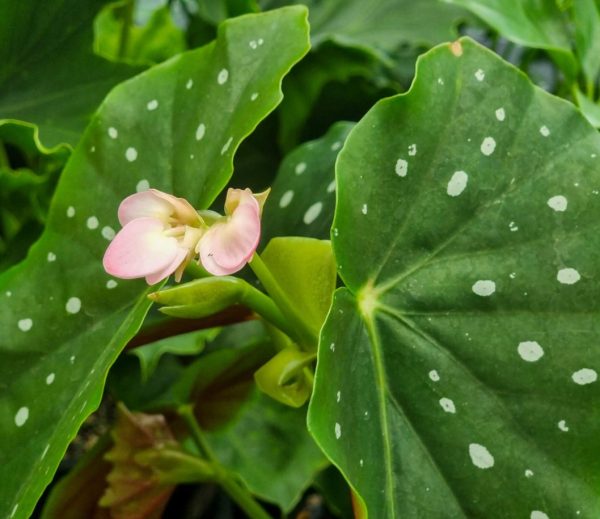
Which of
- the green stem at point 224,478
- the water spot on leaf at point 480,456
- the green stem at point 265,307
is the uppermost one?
the green stem at point 265,307

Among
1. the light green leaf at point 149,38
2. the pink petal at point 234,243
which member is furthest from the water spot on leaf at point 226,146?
the light green leaf at point 149,38

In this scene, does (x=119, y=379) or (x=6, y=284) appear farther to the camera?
(x=119, y=379)

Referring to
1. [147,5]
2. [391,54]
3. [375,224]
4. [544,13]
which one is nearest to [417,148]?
[375,224]

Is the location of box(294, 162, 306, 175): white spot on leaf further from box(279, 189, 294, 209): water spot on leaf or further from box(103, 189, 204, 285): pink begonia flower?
box(103, 189, 204, 285): pink begonia flower

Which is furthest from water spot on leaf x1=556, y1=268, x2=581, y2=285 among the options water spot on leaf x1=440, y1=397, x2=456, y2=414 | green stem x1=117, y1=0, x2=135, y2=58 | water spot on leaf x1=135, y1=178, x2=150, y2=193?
green stem x1=117, y1=0, x2=135, y2=58

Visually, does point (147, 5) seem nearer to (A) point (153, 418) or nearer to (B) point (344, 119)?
(B) point (344, 119)

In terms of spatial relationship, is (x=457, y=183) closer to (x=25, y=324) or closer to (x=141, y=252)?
(x=141, y=252)

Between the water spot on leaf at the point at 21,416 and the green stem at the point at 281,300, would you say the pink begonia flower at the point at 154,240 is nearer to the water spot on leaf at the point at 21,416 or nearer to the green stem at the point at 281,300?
the green stem at the point at 281,300
